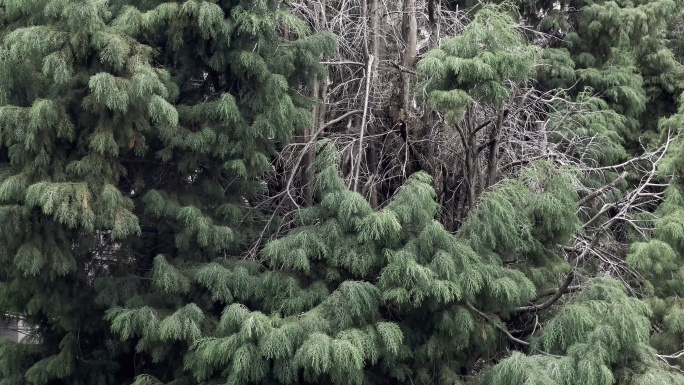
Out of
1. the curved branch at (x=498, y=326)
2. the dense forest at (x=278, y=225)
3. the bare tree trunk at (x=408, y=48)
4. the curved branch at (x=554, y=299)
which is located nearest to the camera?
the dense forest at (x=278, y=225)

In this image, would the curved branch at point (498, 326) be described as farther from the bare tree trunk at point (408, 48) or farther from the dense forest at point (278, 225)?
the bare tree trunk at point (408, 48)

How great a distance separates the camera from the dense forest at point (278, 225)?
6.78 m

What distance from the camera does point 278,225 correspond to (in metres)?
8.37

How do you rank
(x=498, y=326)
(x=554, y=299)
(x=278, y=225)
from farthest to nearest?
(x=278, y=225), (x=554, y=299), (x=498, y=326)

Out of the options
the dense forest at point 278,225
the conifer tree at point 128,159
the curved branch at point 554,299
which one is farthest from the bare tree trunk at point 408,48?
the curved branch at point 554,299

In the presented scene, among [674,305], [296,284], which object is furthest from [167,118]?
[674,305]

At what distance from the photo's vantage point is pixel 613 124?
34.2 ft

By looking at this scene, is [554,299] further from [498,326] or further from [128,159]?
[128,159]

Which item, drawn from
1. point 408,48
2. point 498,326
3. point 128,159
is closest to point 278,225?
point 128,159

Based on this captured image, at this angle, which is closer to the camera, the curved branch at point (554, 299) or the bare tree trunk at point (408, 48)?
the curved branch at point (554, 299)

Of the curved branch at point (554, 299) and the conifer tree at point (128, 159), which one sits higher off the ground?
the conifer tree at point (128, 159)

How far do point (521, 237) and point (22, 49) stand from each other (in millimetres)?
4411

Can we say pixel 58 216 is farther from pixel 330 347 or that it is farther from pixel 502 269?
pixel 502 269

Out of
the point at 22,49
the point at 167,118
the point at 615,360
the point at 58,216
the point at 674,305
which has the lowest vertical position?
the point at 674,305
